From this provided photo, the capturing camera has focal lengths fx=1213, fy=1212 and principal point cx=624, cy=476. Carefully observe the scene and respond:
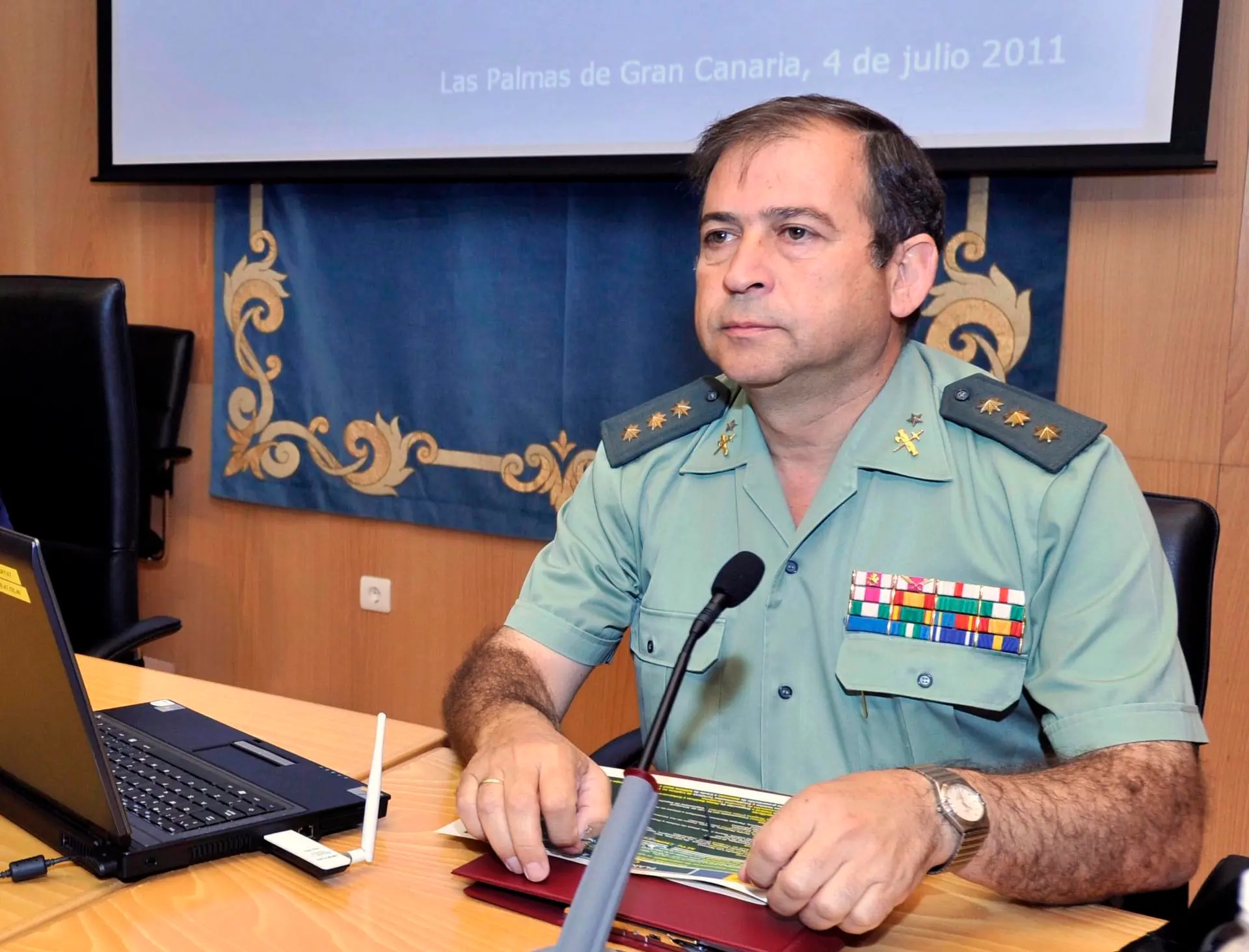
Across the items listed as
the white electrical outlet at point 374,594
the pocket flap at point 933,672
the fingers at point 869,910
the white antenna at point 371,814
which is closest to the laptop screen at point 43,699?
the white antenna at point 371,814

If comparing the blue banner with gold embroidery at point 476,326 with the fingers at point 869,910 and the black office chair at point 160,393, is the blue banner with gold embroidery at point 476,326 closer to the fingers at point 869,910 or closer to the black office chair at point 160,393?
the black office chair at point 160,393

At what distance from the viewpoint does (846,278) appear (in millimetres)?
1374

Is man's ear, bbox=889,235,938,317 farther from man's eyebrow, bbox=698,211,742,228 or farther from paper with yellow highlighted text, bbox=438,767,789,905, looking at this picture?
paper with yellow highlighted text, bbox=438,767,789,905

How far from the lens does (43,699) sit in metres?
0.92

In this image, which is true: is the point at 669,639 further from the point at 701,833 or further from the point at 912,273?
the point at 912,273

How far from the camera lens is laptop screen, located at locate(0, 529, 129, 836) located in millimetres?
867

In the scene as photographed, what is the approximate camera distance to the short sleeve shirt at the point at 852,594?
1.19m

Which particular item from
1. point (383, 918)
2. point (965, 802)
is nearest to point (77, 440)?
point (383, 918)

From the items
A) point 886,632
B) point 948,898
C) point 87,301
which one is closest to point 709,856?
point 948,898

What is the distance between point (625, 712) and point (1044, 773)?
65.8 inches

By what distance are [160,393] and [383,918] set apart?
2328mm

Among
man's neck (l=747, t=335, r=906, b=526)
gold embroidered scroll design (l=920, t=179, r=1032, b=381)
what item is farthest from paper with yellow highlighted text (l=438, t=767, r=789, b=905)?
gold embroidered scroll design (l=920, t=179, r=1032, b=381)

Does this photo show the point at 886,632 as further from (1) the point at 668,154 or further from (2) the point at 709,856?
(1) the point at 668,154

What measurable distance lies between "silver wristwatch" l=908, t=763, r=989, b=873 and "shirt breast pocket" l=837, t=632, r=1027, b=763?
31cm
